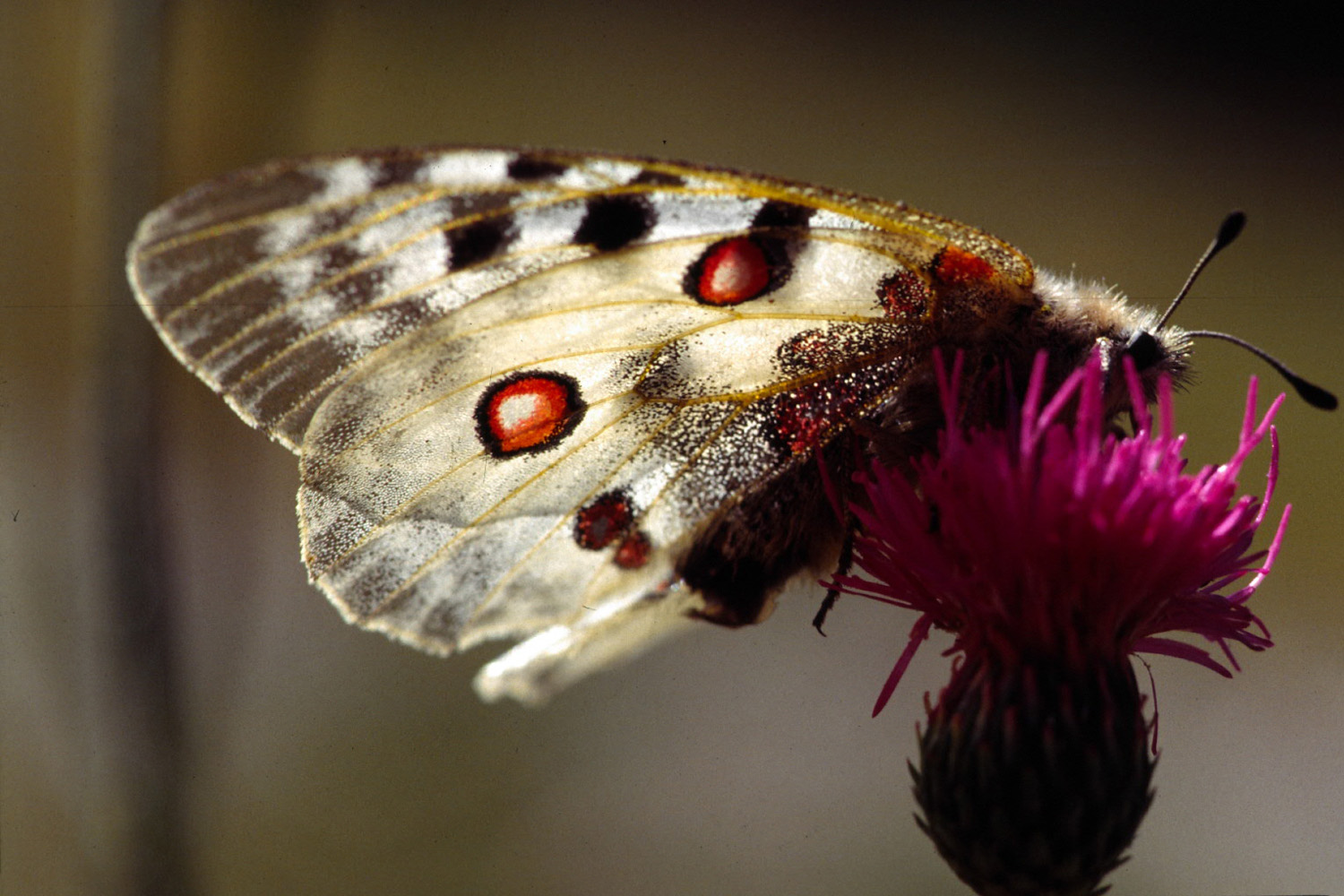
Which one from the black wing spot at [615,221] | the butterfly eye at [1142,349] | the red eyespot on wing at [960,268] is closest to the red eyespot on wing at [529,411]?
the black wing spot at [615,221]

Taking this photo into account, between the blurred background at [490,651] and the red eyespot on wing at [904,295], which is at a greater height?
the red eyespot on wing at [904,295]

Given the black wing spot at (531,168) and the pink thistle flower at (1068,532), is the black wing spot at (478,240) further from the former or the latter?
the pink thistle flower at (1068,532)

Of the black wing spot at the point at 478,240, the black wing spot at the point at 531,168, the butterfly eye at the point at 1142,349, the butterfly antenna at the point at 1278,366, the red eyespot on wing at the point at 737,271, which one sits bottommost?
the black wing spot at the point at 478,240

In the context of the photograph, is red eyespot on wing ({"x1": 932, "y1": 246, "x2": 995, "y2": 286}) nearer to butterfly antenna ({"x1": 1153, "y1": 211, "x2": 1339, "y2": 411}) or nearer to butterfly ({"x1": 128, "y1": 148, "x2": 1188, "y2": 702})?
butterfly ({"x1": 128, "y1": 148, "x2": 1188, "y2": 702})

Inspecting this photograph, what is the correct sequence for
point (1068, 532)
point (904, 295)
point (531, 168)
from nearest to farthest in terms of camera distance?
point (1068, 532) → point (531, 168) → point (904, 295)

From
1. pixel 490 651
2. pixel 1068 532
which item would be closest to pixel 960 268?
pixel 1068 532

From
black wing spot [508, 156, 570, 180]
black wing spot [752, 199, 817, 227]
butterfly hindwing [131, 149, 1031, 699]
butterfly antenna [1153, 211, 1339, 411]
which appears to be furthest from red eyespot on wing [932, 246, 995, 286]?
black wing spot [508, 156, 570, 180]

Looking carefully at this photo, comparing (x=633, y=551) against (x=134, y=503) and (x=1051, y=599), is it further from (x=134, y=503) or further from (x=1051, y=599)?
(x=134, y=503)
